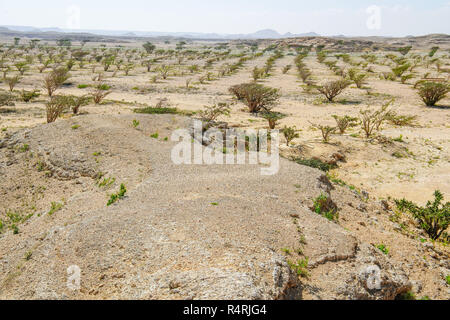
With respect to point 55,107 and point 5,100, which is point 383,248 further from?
point 5,100

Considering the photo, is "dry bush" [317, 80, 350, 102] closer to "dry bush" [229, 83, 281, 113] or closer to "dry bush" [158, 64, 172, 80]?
"dry bush" [229, 83, 281, 113]

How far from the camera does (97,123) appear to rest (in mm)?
11055

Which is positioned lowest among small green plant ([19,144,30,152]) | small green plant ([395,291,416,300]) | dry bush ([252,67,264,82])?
small green plant ([395,291,416,300])

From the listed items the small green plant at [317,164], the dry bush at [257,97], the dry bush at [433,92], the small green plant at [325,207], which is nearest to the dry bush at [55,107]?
the dry bush at [257,97]

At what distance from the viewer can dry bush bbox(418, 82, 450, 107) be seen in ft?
62.7

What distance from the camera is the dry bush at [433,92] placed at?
19.1 meters

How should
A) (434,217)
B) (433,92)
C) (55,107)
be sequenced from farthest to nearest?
(433,92)
(55,107)
(434,217)

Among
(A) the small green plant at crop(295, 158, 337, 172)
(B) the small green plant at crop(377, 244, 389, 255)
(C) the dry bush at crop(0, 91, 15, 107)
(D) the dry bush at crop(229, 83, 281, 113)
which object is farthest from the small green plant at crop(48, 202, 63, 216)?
(D) the dry bush at crop(229, 83, 281, 113)

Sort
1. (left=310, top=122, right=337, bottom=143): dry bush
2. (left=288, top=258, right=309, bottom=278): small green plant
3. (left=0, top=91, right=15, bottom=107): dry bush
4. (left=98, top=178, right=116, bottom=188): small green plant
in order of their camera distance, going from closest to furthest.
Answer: (left=288, top=258, right=309, bottom=278): small green plant, (left=98, top=178, right=116, bottom=188): small green plant, (left=310, top=122, right=337, bottom=143): dry bush, (left=0, top=91, right=15, bottom=107): dry bush

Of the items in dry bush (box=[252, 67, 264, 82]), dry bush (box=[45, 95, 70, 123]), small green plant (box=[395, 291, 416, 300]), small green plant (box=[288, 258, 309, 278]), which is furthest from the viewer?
dry bush (box=[252, 67, 264, 82])

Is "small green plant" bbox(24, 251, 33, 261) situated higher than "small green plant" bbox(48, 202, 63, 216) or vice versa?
"small green plant" bbox(48, 202, 63, 216)

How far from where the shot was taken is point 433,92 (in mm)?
19266

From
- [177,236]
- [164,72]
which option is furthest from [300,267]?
[164,72]

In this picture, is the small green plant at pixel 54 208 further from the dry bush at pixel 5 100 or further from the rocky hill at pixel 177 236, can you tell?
the dry bush at pixel 5 100
